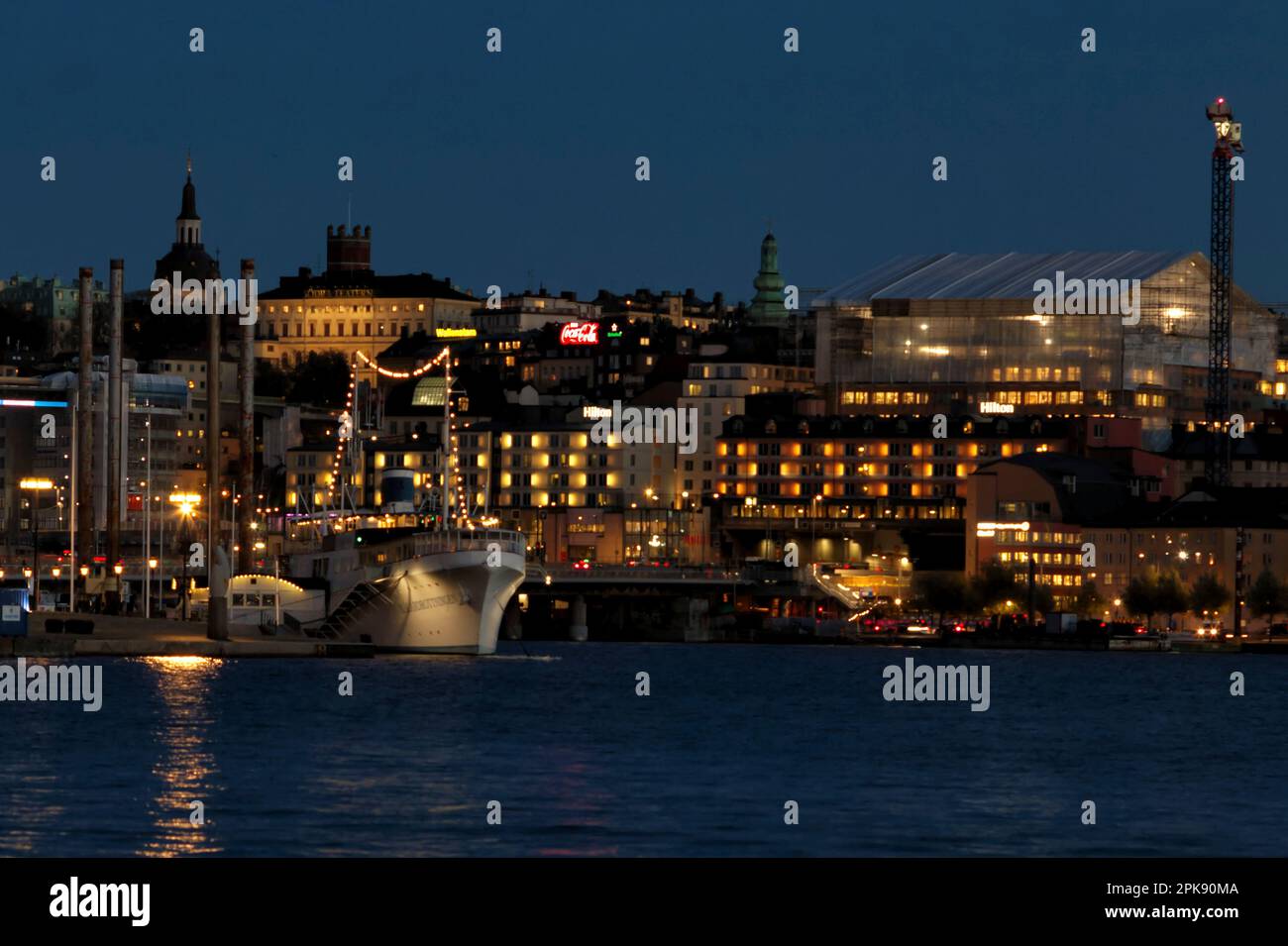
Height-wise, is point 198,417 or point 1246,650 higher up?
point 198,417

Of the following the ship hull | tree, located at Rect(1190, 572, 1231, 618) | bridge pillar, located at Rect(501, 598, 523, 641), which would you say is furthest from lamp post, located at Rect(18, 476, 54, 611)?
tree, located at Rect(1190, 572, 1231, 618)

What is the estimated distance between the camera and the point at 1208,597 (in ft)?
398

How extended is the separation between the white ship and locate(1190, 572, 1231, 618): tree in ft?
→ 145

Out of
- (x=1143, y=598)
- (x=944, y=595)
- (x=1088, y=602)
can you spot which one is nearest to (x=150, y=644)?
(x=1143, y=598)

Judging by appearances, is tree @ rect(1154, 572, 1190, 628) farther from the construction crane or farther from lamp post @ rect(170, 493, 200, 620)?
lamp post @ rect(170, 493, 200, 620)

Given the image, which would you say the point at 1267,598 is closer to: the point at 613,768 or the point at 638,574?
the point at 638,574

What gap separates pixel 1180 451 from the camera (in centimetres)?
15150

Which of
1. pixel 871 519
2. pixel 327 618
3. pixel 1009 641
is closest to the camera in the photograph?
pixel 327 618

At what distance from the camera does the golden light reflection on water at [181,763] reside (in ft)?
100

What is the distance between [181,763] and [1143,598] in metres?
83.7
